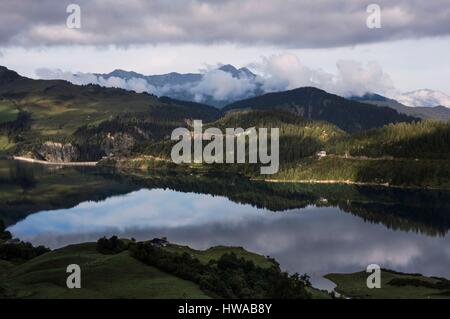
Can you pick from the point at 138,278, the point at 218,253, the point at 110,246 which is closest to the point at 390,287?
the point at 218,253

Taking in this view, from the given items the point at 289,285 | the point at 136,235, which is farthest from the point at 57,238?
the point at 289,285

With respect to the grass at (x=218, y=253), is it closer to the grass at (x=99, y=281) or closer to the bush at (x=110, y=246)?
the bush at (x=110, y=246)

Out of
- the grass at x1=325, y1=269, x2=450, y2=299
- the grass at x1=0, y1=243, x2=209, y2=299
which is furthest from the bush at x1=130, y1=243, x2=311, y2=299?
the grass at x1=325, y1=269, x2=450, y2=299
